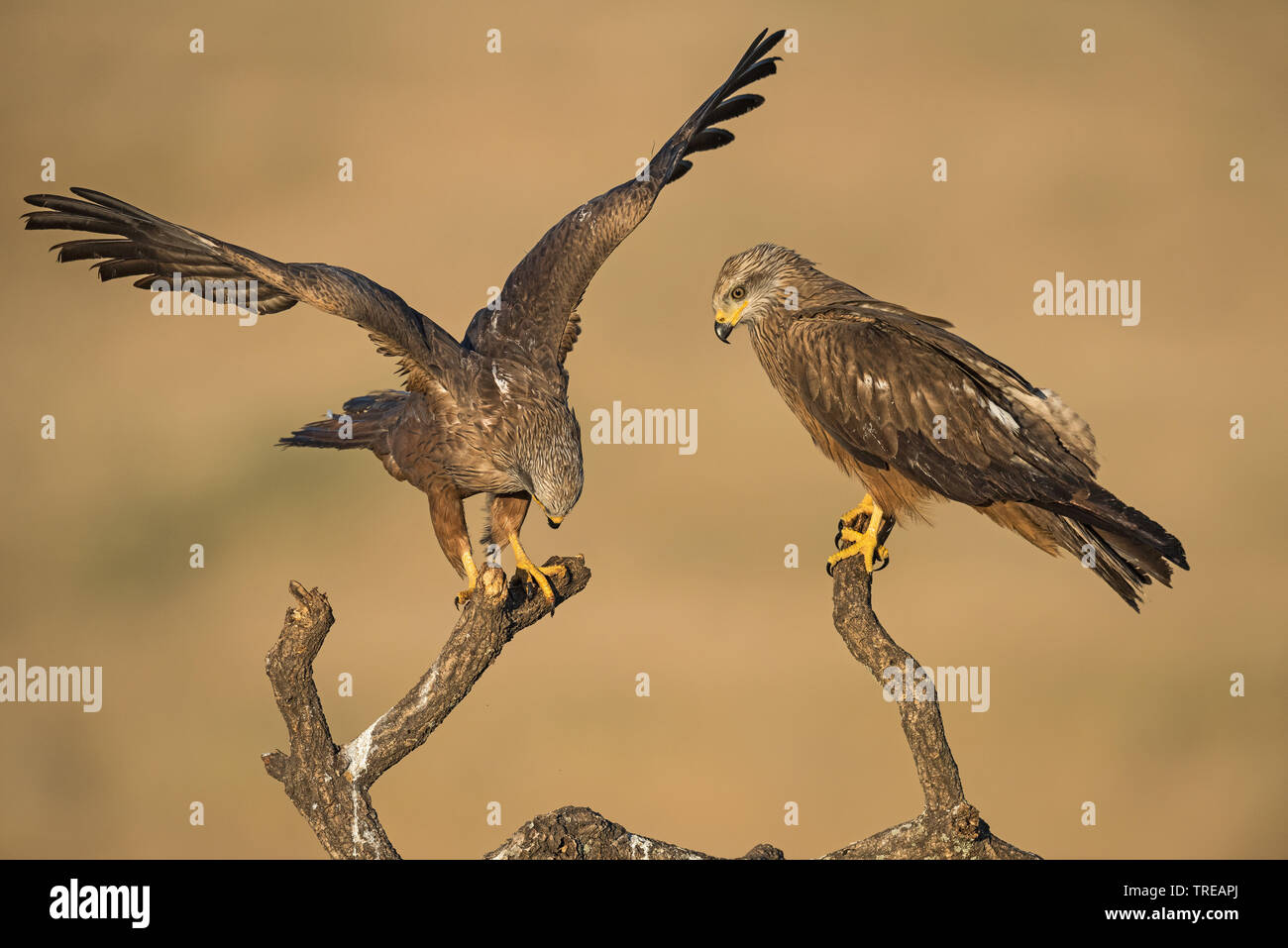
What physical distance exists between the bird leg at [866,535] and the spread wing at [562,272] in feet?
6.51

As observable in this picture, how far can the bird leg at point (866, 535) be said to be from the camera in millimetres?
7883

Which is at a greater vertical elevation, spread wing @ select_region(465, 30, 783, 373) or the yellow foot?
spread wing @ select_region(465, 30, 783, 373)

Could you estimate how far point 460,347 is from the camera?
26.3 feet

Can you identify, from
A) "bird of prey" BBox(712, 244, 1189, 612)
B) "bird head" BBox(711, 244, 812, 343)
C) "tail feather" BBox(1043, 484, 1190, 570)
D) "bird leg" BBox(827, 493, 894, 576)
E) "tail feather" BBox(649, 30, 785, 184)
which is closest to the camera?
"tail feather" BBox(1043, 484, 1190, 570)

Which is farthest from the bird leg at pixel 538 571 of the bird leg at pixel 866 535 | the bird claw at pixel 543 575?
the bird leg at pixel 866 535

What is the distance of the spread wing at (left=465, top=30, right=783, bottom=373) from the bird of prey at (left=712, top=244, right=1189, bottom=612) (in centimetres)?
78

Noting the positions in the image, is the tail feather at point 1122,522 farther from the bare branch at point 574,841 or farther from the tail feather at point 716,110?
the tail feather at point 716,110

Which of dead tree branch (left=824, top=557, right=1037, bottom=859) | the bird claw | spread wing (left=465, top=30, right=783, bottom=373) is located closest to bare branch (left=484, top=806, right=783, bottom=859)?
dead tree branch (left=824, top=557, right=1037, bottom=859)

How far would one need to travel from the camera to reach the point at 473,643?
7176 millimetres

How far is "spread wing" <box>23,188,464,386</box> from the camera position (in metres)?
7.19

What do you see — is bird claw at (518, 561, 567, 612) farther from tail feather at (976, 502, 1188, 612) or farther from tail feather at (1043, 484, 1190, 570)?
tail feather at (1043, 484, 1190, 570)

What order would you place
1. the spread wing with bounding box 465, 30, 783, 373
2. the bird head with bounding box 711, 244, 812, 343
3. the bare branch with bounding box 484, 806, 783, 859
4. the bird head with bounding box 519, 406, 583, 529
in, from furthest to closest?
the bird head with bounding box 711, 244, 812, 343 → the spread wing with bounding box 465, 30, 783, 373 → the bird head with bounding box 519, 406, 583, 529 → the bare branch with bounding box 484, 806, 783, 859

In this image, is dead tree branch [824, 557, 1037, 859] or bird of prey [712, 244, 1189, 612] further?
bird of prey [712, 244, 1189, 612]

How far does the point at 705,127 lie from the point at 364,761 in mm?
4972
